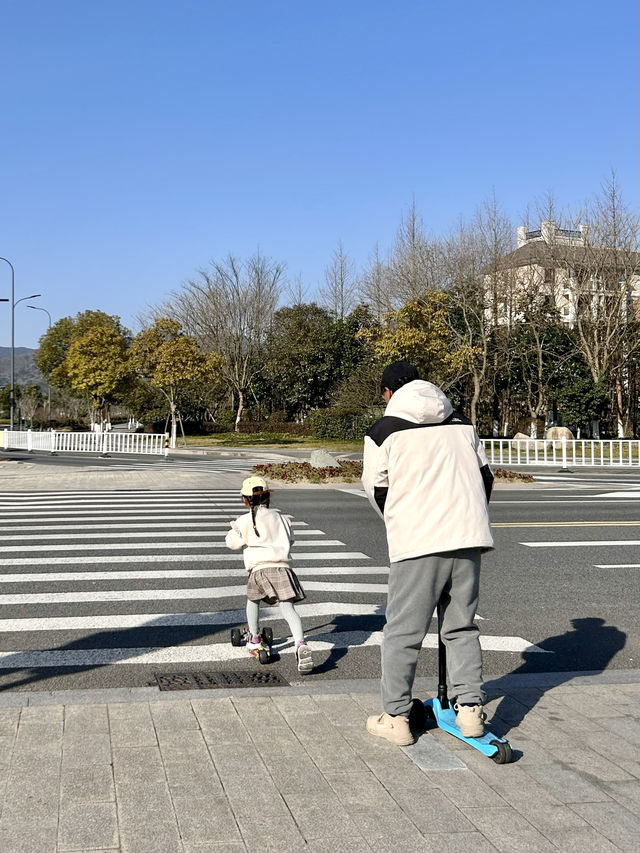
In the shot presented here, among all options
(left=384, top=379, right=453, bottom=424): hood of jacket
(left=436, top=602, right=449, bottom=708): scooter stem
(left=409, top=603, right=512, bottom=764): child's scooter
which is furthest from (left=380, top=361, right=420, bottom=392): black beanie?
(left=436, top=602, right=449, bottom=708): scooter stem

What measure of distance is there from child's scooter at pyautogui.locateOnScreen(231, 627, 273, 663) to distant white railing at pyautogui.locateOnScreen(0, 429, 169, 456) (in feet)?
84.2

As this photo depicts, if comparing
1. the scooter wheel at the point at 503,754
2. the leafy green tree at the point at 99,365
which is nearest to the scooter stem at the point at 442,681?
the scooter wheel at the point at 503,754

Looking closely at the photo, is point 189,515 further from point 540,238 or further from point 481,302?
point 540,238

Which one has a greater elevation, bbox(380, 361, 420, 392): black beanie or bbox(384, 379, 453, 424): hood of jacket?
bbox(380, 361, 420, 392): black beanie

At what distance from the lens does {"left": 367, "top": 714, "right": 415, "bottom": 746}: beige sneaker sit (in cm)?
441

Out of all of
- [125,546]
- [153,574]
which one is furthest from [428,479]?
[125,546]

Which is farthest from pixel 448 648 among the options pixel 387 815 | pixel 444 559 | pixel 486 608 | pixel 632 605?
pixel 632 605

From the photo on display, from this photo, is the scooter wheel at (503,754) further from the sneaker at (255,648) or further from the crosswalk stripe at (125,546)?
the crosswalk stripe at (125,546)

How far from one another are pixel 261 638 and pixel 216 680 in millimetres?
668

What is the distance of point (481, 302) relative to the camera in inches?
1692

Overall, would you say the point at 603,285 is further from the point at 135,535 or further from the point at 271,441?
the point at 135,535

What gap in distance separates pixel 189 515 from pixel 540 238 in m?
36.1

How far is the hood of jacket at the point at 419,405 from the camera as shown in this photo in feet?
14.5

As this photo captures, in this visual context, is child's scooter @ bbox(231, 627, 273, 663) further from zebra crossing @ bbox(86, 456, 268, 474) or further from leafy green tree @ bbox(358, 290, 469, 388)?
leafy green tree @ bbox(358, 290, 469, 388)
